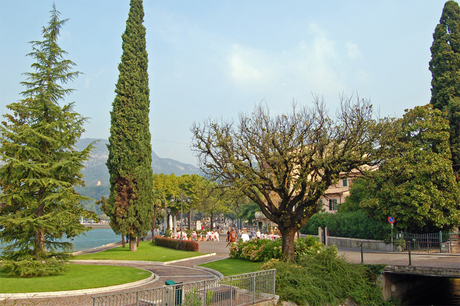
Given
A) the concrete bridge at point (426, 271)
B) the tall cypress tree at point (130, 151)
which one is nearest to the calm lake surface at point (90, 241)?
the tall cypress tree at point (130, 151)

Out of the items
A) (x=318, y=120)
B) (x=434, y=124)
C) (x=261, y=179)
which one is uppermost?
(x=434, y=124)

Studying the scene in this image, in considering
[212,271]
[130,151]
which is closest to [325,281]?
[212,271]

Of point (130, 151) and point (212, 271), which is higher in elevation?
point (130, 151)

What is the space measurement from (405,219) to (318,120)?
12.8 metres

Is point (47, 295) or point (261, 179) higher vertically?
point (261, 179)

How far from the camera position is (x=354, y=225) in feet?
99.1

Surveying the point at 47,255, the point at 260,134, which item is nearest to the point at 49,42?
the point at 47,255

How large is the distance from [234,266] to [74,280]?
766 cm

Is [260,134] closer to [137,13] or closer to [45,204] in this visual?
[45,204]

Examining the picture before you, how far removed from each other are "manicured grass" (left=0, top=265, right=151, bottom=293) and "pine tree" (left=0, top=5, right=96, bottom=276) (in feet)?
2.48

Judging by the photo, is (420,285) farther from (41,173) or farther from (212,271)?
(41,173)

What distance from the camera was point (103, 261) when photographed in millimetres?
21547

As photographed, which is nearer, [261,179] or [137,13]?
[261,179]

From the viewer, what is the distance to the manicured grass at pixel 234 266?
16.0 metres
